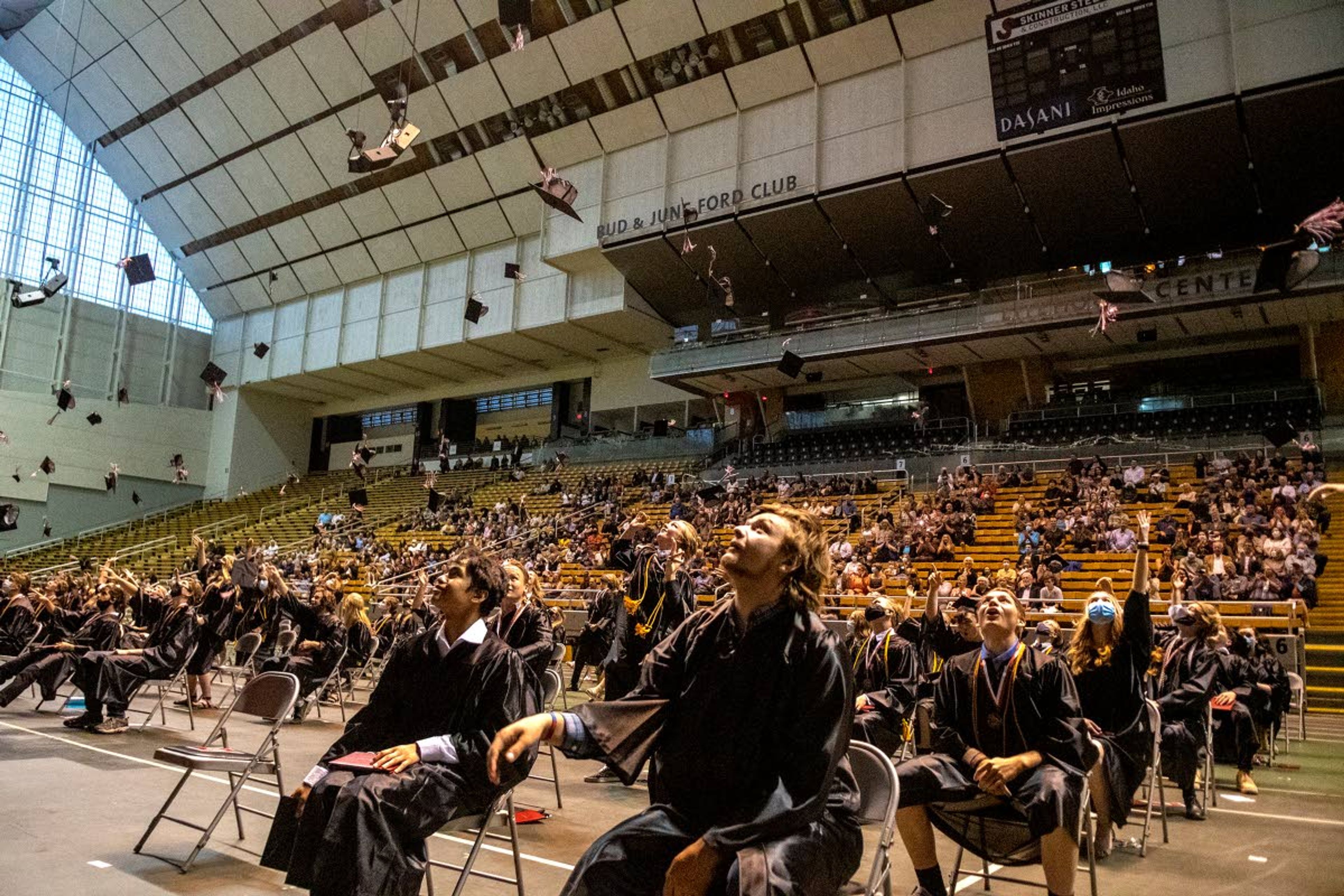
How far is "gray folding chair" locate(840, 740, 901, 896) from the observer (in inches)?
103

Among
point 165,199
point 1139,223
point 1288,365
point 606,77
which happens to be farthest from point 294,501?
point 1288,365

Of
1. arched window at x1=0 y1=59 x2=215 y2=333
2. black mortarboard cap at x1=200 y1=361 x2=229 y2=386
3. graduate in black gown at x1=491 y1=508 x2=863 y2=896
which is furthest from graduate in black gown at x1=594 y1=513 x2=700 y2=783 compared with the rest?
arched window at x1=0 y1=59 x2=215 y2=333

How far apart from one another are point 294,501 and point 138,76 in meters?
14.5

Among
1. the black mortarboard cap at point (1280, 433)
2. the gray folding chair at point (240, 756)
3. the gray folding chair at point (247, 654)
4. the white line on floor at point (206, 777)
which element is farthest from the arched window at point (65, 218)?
the black mortarboard cap at point (1280, 433)

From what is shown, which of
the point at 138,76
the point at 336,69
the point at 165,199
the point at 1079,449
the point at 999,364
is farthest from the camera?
the point at 165,199

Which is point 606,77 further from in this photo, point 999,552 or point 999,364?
point 999,552

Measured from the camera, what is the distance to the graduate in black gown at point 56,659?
28.3 feet

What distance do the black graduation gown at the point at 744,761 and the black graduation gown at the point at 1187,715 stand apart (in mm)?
4335

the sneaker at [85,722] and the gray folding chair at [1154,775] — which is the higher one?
the gray folding chair at [1154,775]

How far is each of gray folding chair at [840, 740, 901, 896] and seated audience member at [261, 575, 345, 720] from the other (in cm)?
707

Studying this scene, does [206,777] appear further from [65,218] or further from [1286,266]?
[65,218]

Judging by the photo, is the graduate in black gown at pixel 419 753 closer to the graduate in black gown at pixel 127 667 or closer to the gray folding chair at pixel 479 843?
the gray folding chair at pixel 479 843

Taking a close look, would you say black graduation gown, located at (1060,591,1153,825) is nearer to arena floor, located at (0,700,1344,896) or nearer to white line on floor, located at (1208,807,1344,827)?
arena floor, located at (0,700,1344,896)

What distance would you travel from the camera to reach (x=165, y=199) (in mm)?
30500
